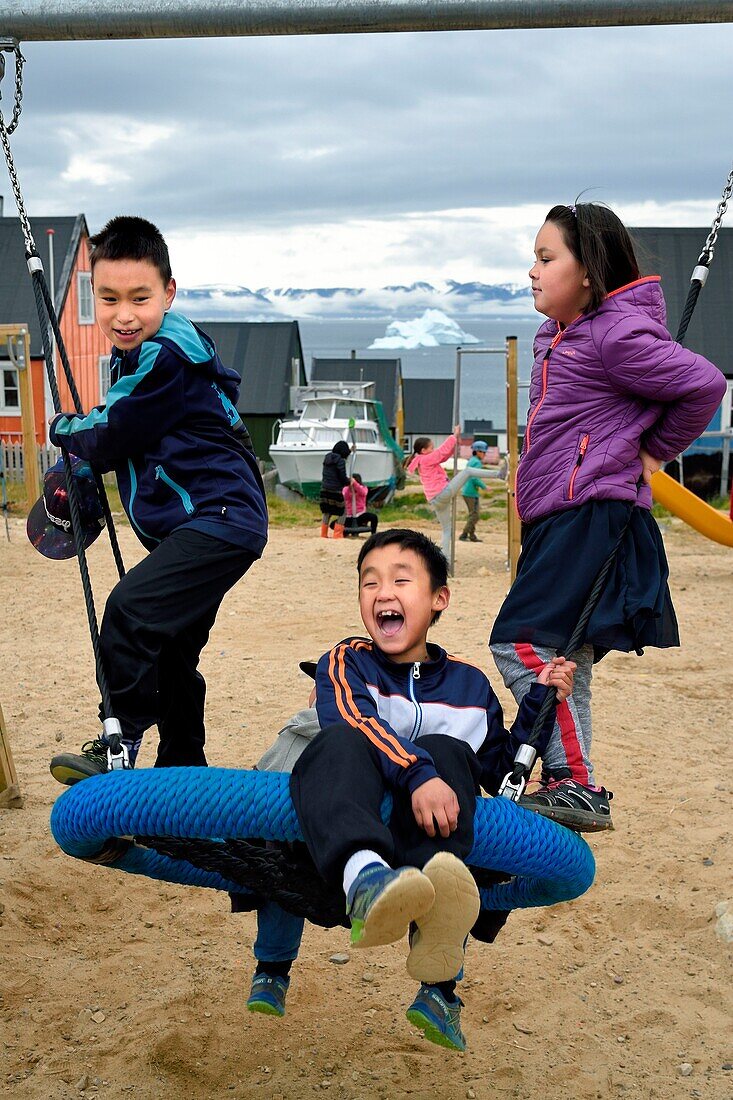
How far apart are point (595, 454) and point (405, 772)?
1.13 m

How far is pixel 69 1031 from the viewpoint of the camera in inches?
147

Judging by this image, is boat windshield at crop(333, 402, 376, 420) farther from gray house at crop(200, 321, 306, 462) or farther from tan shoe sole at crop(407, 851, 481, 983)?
tan shoe sole at crop(407, 851, 481, 983)

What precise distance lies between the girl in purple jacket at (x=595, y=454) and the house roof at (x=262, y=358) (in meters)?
31.2

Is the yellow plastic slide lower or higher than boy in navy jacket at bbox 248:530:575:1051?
lower

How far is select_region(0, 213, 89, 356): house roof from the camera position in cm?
2727

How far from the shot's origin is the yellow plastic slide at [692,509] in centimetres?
989

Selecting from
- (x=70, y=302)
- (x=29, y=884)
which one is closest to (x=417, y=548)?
(x=29, y=884)

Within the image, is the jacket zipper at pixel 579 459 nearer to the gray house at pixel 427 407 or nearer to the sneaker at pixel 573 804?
the sneaker at pixel 573 804

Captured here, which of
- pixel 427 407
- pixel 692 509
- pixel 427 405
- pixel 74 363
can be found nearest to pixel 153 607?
pixel 692 509

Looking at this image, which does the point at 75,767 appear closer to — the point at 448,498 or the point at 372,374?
the point at 448,498

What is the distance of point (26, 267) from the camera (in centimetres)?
2814

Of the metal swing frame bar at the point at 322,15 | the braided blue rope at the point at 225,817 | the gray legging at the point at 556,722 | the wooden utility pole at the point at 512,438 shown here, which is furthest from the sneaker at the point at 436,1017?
the wooden utility pole at the point at 512,438

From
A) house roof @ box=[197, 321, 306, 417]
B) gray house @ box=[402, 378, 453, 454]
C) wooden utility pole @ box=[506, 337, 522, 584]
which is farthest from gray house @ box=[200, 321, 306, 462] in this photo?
wooden utility pole @ box=[506, 337, 522, 584]

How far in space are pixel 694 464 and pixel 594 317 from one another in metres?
20.7
